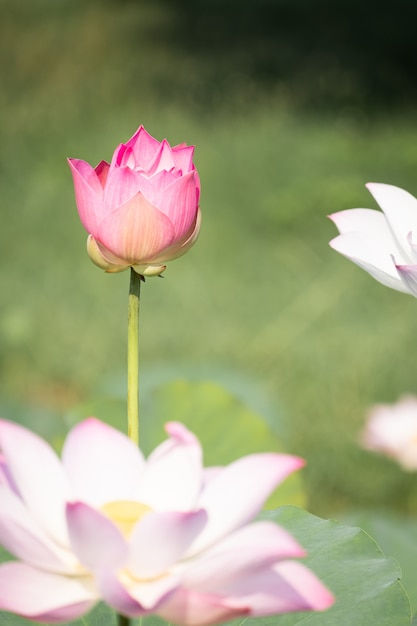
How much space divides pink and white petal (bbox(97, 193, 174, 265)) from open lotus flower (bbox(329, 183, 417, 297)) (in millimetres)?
95

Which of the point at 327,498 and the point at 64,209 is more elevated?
the point at 64,209

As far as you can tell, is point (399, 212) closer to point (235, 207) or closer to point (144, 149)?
point (144, 149)

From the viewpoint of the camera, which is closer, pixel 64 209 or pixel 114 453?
pixel 114 453

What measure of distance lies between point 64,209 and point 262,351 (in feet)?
3.58

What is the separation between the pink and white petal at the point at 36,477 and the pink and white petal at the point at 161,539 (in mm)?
28

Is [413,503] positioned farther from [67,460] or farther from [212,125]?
[212,125]

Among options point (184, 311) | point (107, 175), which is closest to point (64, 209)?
point (184, 311)

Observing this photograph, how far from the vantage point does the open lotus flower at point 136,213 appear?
0.40 m

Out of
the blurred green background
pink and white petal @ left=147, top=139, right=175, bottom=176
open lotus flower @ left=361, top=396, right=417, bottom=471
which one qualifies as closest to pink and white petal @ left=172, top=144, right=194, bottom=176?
pink and white petal @ left=147, top=139, right=175, bottom=176

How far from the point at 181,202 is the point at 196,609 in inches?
6.7

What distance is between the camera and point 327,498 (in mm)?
1778

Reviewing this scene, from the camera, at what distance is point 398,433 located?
1521mm

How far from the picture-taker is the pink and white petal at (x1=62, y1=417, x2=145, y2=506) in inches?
13.7

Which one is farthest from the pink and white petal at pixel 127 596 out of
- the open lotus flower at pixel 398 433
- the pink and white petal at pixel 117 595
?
the open lotus flower at pixel 398 433
